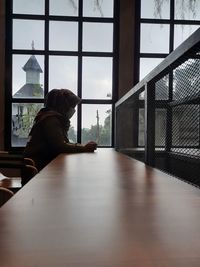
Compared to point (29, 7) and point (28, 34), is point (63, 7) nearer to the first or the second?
point (29, 7)

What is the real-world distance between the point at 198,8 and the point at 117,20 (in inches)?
47.9

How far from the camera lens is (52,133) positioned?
2.45 meters

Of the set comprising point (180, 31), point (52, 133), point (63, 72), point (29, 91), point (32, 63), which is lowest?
point (52, 133)

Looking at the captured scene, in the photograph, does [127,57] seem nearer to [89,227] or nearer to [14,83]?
[14,83]

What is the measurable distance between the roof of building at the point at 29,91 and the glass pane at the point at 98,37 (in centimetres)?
90

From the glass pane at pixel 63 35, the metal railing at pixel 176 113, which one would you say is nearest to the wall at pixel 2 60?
the glass pane at pixel 63 35

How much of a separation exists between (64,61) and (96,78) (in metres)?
0.53

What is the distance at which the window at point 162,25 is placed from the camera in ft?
17.0

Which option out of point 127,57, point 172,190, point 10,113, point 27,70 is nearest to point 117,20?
point 127,57

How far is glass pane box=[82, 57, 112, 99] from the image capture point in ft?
17.0

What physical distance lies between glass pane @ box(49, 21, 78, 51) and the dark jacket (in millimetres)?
2793

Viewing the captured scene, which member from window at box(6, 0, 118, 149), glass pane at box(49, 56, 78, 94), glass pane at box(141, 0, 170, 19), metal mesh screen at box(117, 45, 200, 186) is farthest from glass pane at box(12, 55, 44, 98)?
metal mesh screen at box(117, 45, 200, 186)

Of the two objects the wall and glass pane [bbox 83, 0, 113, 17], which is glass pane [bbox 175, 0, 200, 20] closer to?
glass pane [bbox 83, 0, 113, 17]

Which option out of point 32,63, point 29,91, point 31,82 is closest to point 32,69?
point 32,63
